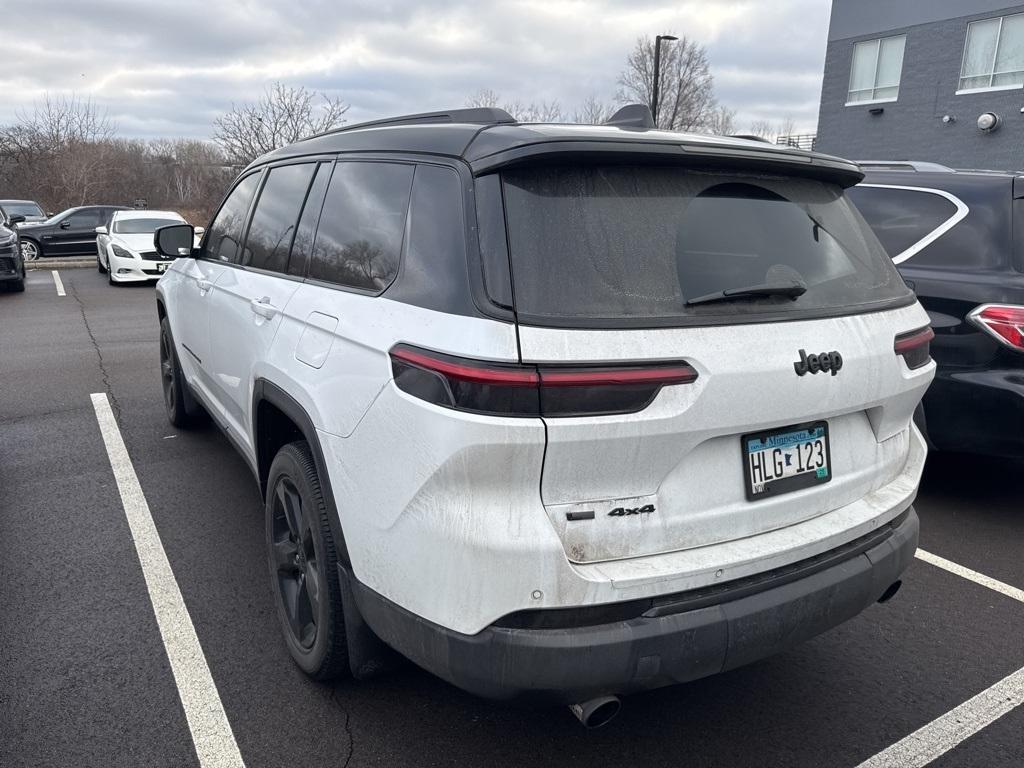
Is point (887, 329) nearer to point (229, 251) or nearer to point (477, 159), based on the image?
point (477, 159)

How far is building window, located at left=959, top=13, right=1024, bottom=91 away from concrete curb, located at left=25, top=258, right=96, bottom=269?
77.3 ft

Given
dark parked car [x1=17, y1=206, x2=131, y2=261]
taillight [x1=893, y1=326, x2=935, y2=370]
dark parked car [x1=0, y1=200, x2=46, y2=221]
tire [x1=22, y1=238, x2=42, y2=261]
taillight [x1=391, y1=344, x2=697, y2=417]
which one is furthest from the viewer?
dark parked car [x1=0, y1=200, x2=46, y2=221]

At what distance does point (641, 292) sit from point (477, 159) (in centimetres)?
57

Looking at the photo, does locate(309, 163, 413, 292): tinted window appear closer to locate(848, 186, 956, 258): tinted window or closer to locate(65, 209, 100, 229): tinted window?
locate(848, 186, 956, 258): tinted window

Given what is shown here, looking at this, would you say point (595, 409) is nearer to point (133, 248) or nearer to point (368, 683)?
point (368, 683)

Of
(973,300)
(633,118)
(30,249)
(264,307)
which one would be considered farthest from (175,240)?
(30,249)

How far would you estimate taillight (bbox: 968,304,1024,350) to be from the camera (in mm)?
3855

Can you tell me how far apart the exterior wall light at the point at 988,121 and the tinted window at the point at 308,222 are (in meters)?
22.5

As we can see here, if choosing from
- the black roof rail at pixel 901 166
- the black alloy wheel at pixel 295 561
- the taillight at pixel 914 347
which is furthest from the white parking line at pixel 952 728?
the black roof rail at pixel 901 166

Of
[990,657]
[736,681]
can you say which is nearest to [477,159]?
[736,681]

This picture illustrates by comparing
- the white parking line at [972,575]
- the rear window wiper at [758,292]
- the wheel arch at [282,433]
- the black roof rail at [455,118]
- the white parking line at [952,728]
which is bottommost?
the white parking line at [972,575]

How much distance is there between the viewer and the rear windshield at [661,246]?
198cm

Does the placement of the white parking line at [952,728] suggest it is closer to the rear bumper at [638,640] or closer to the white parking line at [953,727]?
the white parking line at [953,727]

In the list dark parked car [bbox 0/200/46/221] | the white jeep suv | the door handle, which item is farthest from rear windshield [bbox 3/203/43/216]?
the white jeep suv
